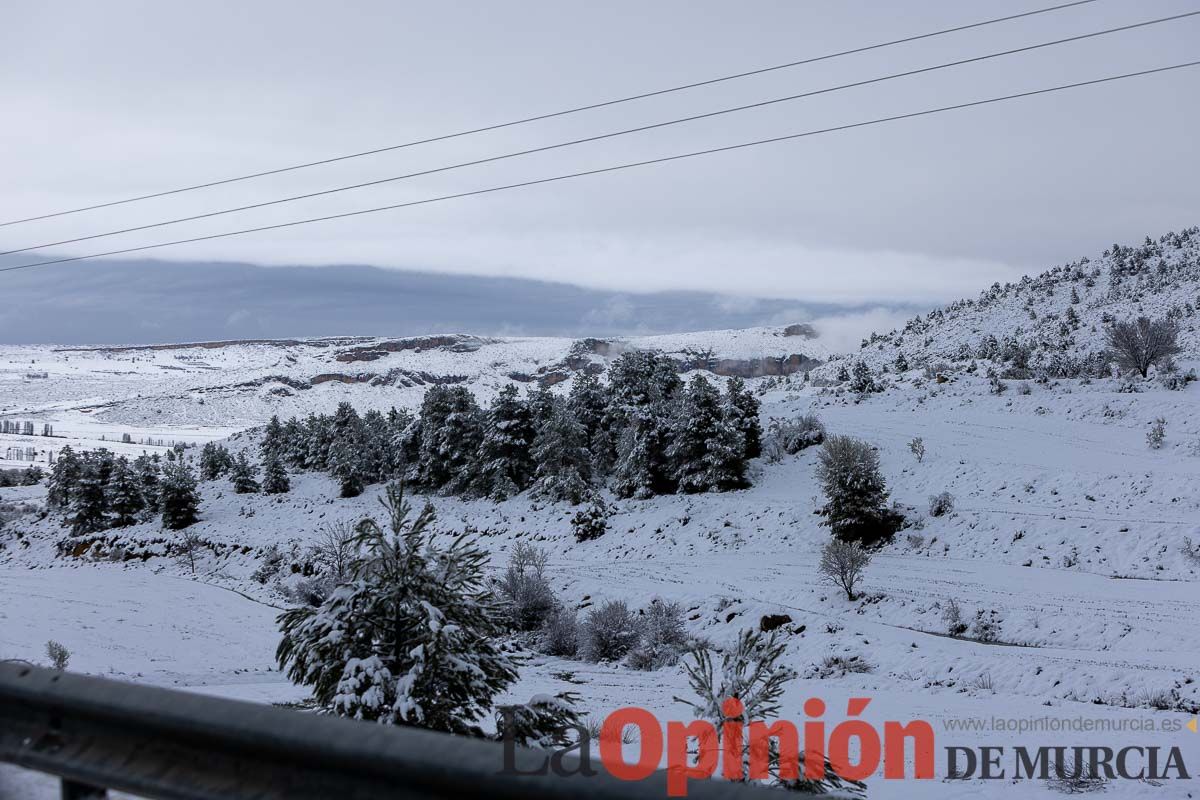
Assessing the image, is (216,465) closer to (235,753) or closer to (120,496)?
(120,496)

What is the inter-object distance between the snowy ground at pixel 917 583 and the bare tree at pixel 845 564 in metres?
0.49

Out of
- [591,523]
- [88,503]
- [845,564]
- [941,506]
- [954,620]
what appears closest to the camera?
[954,620]

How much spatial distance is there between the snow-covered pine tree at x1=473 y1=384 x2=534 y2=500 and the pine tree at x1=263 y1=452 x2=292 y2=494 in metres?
15.5

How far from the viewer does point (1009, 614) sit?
17.8 m

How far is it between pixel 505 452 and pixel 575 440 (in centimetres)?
499

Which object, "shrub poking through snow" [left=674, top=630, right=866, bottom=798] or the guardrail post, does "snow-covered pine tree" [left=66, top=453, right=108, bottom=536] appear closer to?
"shrub poking through snow" [left=674, top=630, right=866, bottom=798]

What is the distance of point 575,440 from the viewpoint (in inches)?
1411

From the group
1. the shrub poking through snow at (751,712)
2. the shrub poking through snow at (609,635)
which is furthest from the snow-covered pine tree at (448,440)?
the shrub poking through snow at (751,712)

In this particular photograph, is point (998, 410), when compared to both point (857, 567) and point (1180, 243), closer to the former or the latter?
point (857, 567)

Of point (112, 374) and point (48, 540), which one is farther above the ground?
point (112, 374)

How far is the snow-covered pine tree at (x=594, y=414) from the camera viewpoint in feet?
121

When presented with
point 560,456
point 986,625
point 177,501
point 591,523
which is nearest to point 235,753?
point 986,625

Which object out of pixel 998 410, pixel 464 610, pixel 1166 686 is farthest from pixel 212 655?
pixel 998 410

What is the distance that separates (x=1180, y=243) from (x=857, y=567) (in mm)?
58531
